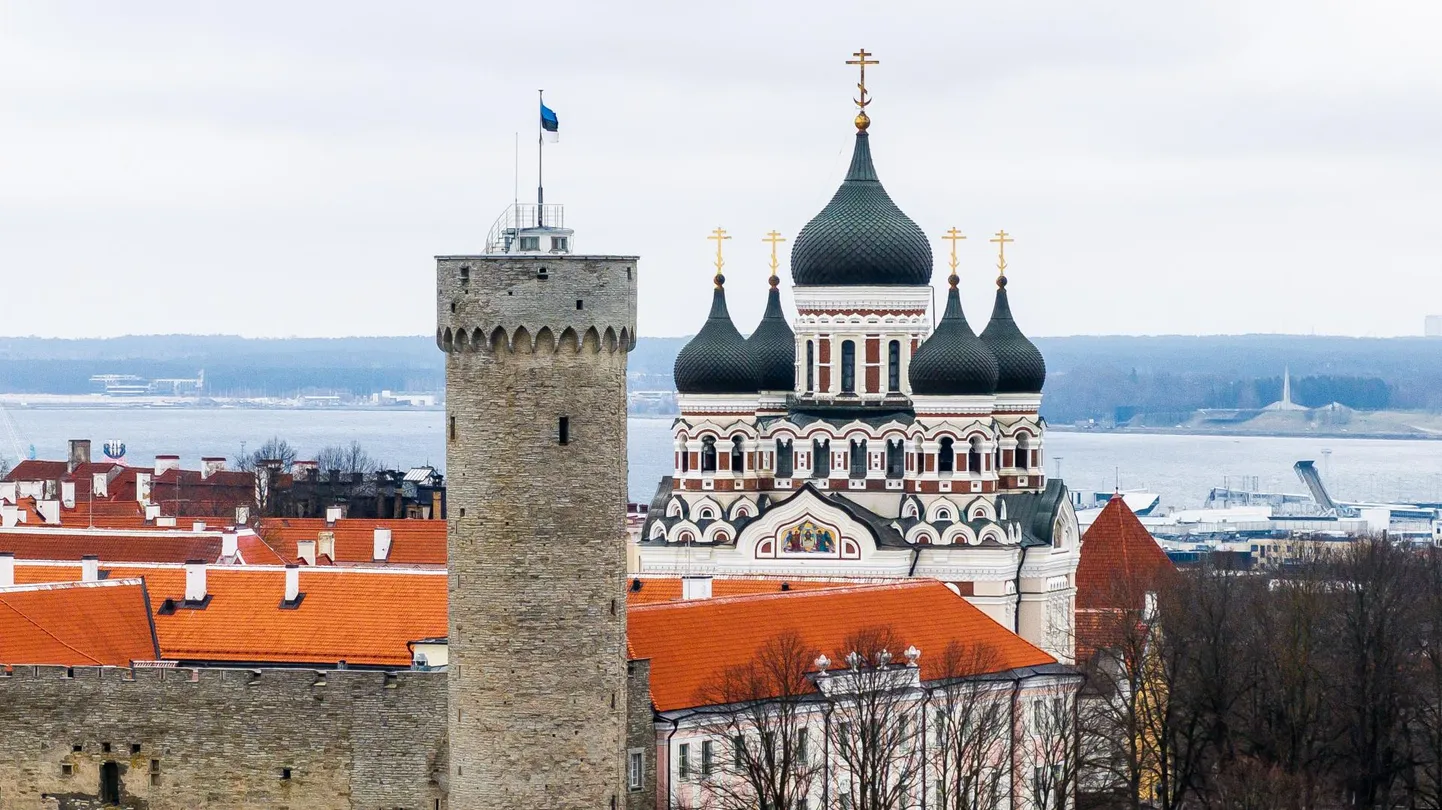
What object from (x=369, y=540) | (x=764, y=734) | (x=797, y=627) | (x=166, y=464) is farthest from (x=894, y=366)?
(x=166, y=464)

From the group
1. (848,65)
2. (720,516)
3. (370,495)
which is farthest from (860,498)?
(370,495)

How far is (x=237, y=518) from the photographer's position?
88.1 m

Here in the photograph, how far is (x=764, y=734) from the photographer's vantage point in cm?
5003

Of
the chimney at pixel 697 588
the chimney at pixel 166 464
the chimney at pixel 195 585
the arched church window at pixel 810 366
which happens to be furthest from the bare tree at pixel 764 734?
the chimney at pixel 166 464

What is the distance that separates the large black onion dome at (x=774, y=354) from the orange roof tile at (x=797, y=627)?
1436 cm

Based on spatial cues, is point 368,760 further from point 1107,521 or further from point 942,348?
point 1107,521

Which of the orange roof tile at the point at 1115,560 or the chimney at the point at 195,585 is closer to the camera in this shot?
the chimney at the point at 195,585

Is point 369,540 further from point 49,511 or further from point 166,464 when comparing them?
point 166,464

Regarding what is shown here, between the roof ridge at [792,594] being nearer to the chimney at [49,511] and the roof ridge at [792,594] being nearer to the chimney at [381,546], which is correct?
the chimney at [381,546]

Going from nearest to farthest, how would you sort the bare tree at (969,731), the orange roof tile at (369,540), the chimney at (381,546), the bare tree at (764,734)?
the bare tree at (764,734) < the bare tree at (969,731) < the orange roof tile at (369,540) < the chimney at (381,546)

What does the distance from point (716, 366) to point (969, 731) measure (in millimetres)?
23969

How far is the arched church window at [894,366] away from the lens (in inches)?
3004

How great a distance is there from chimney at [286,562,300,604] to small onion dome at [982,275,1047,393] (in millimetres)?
22330

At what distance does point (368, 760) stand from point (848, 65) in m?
32.7
